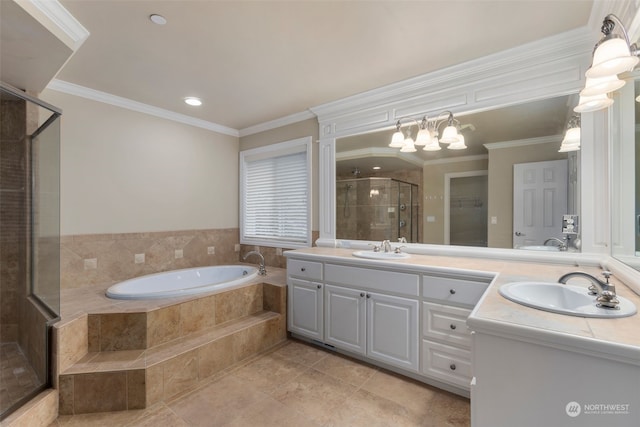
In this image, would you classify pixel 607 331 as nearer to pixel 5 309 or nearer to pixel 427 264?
pixel 427 264

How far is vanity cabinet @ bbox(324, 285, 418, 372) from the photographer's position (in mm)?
2080

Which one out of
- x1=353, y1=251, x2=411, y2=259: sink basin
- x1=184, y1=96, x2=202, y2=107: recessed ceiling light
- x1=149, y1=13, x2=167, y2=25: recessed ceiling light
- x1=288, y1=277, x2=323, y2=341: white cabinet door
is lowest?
x1=288, y1=277, x2=323, y2=341: white cabinet door

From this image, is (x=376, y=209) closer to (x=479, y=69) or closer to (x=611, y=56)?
(x=479, y=69)

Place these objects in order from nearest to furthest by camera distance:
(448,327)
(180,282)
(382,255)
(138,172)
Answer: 1. (448,327)
2. (382,255)
3. (138,172)
4. (180,282)

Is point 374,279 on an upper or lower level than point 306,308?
upper

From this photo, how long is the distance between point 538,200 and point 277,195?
2.73m

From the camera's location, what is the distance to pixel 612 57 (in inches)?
42.8

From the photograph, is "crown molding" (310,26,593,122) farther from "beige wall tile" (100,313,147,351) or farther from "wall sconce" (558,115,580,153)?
"beige wall tile" (100,313,147,351)

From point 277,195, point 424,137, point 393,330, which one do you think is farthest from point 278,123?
point 393,330

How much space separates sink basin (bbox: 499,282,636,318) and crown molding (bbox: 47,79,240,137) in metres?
3.59

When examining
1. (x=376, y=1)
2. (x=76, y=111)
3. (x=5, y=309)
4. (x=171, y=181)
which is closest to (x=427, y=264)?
(x=376, y=1)

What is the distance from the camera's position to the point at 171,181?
3.37m

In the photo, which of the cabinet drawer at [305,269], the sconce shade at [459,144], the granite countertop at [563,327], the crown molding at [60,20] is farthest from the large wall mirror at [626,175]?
the crown molding at [60,20]

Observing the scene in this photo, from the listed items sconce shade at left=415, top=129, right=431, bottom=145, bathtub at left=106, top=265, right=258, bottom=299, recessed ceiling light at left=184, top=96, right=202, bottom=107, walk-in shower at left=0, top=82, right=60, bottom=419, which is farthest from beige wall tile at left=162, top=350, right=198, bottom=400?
sconce shade at left=415, top=129, right=431, bottom=145
